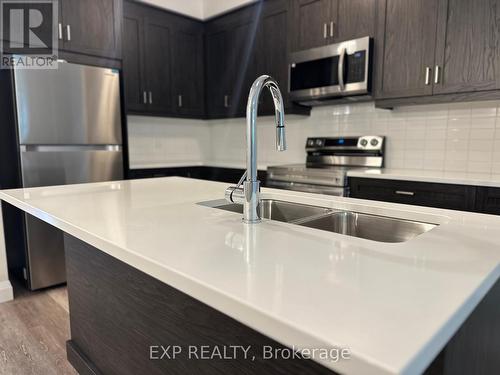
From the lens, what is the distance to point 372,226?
1.27m

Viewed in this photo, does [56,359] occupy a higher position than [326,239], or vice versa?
[326,239]

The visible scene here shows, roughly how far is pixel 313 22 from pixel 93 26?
A: 185 centimetres

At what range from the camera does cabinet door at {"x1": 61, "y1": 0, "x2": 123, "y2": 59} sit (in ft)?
9.43

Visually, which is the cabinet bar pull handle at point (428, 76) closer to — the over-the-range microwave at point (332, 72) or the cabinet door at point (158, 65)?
the over-the-range microwave at point (332, 72)

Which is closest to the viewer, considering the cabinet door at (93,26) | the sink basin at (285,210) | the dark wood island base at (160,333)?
the dark wood island base at (160,333)

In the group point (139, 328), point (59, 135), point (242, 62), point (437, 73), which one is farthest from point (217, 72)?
point (139, 328)

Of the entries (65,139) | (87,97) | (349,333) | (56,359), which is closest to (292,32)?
(87,97)

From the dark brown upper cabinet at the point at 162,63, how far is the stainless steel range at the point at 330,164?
1.38m

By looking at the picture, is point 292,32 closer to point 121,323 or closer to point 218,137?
point 218,137

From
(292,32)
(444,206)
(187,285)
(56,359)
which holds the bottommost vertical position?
(56,359)

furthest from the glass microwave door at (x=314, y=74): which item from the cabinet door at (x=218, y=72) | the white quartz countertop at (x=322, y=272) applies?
the white quartz countertop at (x=322, y=272)

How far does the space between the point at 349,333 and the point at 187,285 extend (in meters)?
0.30

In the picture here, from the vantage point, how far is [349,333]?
1.44 ft

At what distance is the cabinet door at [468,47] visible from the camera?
219 centimetres
